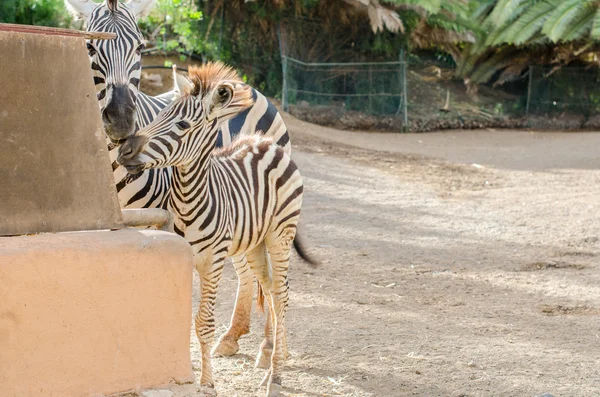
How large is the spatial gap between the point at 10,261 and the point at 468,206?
31.5 feet

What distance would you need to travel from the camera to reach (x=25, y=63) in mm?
2902

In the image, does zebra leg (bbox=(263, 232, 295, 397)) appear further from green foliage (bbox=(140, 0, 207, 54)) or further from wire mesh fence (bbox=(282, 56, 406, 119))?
wire mesh fence (bbox=(282, 56, 406, 119))

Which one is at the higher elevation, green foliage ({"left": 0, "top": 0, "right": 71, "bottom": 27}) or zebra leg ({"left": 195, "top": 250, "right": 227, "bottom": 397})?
green foliage ({"left": 0, "top": 0, "right": 71, "bottom": 27})

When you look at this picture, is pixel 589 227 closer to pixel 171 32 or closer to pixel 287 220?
pixel 287 220

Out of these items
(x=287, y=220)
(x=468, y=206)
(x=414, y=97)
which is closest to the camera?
(x=287, y=220)

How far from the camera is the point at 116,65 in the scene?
467 cm

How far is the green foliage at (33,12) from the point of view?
1542cm

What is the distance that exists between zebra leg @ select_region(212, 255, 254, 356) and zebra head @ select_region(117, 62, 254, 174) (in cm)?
161

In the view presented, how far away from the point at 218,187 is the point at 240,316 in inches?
61.0

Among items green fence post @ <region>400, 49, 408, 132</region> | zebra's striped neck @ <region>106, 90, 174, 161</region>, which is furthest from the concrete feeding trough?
green fence post @ <region>400, 49, 408, 132</region>

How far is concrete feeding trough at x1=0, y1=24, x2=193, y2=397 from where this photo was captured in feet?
9.02

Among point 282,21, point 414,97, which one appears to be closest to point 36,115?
point 282,21

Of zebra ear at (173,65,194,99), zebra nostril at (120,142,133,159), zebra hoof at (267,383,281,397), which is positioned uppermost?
zebra ear at (173,65,194,99)

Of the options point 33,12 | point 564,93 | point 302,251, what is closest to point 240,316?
point 302,251
